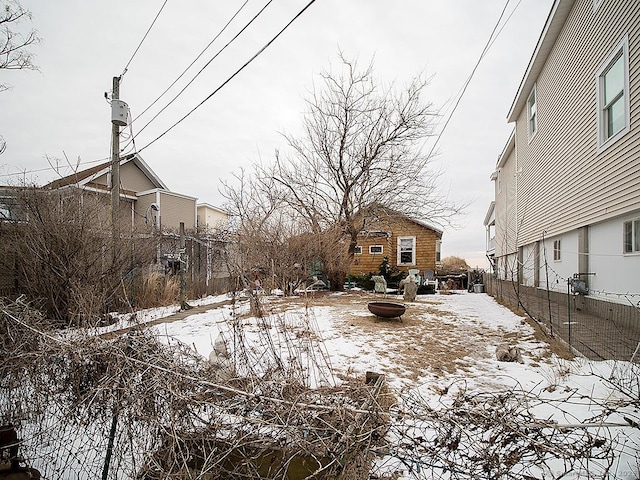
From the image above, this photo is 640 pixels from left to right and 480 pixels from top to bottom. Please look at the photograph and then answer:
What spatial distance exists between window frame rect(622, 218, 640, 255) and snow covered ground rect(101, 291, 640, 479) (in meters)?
2.11

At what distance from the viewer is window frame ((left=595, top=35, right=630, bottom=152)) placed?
606cm

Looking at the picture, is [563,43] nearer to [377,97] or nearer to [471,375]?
[377,97]

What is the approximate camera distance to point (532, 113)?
40.1 ft

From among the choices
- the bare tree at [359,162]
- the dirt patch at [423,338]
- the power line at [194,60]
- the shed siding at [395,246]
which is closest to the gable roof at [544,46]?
the bare tree at [359,162]

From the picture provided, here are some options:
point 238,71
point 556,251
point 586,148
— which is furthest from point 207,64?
point 556,251

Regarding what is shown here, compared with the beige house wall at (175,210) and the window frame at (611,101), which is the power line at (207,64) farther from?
the beige house wall at (175,210)

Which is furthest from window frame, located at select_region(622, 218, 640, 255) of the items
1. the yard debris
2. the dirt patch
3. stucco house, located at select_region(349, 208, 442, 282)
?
stucco house, located at select_region(349, 208, 442, 282)

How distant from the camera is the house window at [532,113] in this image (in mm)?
11730

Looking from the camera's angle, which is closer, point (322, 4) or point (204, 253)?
point (322, 4)

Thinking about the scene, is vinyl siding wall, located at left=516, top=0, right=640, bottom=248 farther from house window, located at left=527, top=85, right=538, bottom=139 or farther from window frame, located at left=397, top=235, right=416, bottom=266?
window frame, located at left=397, top=235, right=416, bottom=266

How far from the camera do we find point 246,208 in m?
15.3

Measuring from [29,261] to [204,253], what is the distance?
23.5 ft

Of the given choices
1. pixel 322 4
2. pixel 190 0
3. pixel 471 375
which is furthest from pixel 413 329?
pixel 190 0

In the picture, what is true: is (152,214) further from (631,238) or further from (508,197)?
(631,238)
